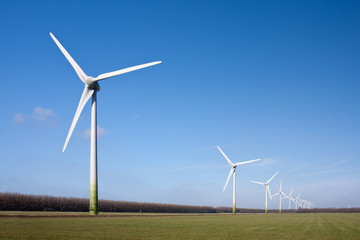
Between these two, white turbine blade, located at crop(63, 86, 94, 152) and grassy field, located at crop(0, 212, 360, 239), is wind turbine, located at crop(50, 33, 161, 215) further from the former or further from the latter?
→ grassy field, located at crop(0, 212, 360, 239)

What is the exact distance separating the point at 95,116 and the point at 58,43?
34.7 feet

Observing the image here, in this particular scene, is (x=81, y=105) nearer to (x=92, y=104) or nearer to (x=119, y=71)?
(x=92, y=104)

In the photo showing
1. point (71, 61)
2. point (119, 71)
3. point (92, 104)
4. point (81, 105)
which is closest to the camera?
point (81, 105)

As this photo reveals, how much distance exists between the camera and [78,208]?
274 ft

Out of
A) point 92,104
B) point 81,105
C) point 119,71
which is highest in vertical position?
point 119,71

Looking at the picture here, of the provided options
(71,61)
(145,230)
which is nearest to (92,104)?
(71,61)

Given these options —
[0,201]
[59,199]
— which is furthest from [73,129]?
[59,199]

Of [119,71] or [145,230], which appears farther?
[119,71]

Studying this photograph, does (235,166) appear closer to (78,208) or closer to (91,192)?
(78,208)

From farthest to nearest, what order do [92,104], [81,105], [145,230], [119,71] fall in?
[92,104] < [119,71] < [81,105] < [145,230]

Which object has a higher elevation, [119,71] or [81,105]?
[119,71]

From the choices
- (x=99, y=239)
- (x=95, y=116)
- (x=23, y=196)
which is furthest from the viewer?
(x=23, y=196)

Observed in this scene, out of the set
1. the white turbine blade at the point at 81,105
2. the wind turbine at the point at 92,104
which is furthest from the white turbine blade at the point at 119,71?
the white turbine blade at the point at 81,105

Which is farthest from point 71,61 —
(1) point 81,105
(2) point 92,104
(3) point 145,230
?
(3) point 145,230
